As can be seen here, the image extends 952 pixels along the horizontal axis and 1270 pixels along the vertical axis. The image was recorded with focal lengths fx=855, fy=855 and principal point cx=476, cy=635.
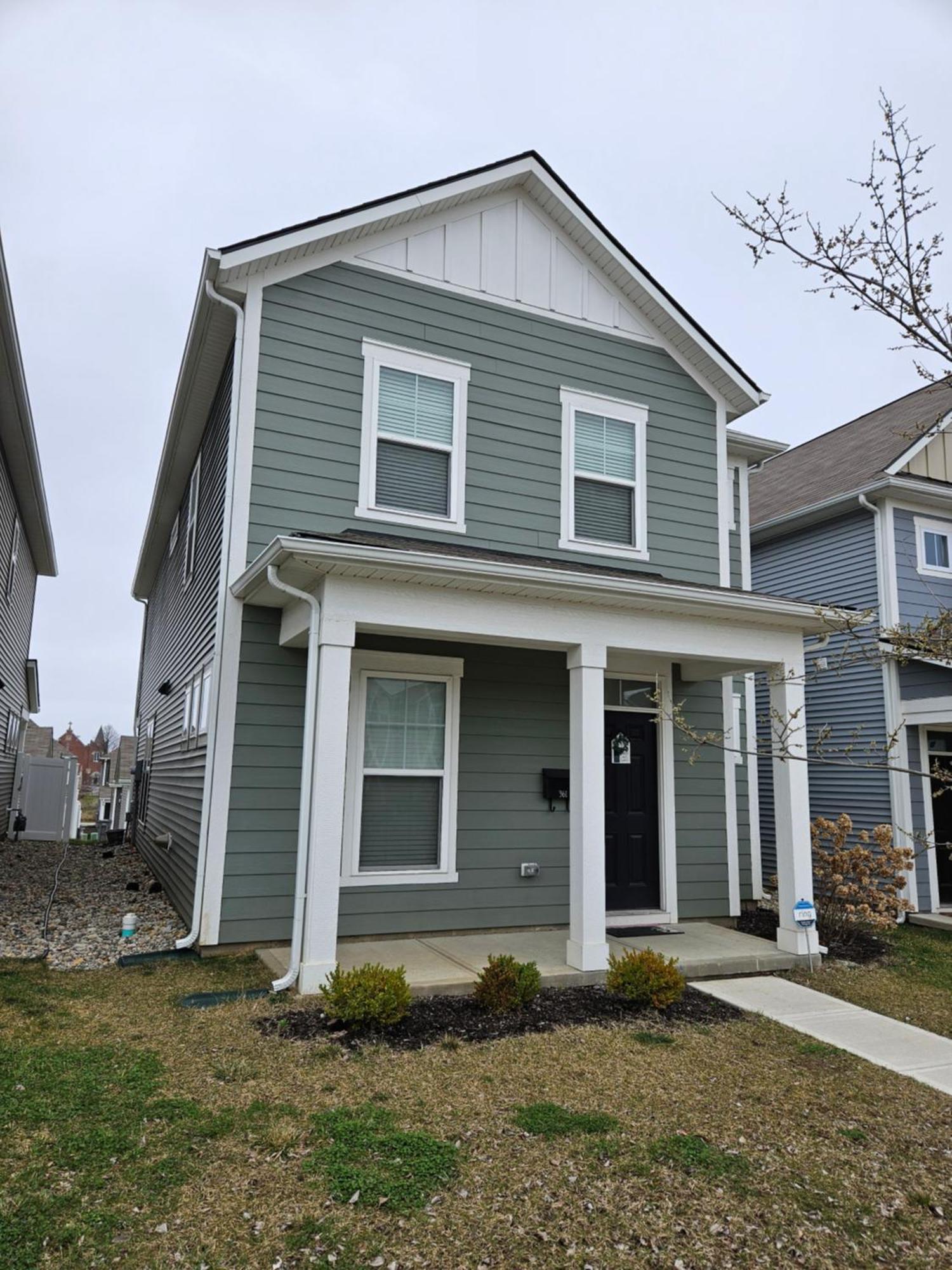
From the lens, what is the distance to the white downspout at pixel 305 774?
568cm

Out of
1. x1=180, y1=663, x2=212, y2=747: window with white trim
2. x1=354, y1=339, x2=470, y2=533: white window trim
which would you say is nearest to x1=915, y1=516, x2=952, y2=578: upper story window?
x1=354, y1=339, x2=470, y2=533: white window trim

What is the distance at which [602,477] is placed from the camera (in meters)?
8.48

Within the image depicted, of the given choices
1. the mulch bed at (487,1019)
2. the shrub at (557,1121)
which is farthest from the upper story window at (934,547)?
the shrub at (557,1121)

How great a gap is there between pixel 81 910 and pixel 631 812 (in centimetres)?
561

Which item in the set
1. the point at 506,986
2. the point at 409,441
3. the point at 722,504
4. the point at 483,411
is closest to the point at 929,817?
the point at 722,504

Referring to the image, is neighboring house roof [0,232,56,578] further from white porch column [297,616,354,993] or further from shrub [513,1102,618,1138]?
shrub [513,1102,618,1138]

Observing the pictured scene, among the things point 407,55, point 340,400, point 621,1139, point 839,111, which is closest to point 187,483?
point 340,400

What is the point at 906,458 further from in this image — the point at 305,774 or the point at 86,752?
the point at 86,752

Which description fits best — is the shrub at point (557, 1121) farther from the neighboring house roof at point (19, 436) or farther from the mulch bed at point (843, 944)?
the neighboring house roof at point (19, 436)

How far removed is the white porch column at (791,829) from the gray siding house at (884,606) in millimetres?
3210

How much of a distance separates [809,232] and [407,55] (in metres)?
7.07

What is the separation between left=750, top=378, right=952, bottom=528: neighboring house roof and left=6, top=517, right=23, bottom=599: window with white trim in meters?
12.4

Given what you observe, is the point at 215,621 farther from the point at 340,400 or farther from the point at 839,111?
the point at 839,111

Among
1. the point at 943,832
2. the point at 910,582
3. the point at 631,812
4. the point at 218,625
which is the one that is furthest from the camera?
the point at 943,832
